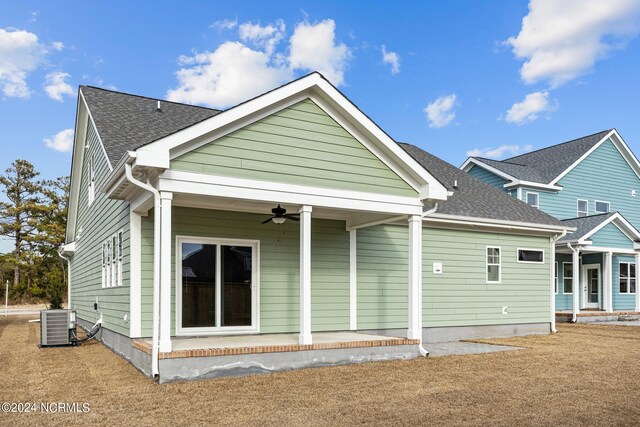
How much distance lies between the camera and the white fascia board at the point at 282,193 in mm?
7953

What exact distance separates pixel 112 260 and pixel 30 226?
3060 centimetres

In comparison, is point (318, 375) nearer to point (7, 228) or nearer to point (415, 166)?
point (415, 166)

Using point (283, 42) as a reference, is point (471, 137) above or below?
below

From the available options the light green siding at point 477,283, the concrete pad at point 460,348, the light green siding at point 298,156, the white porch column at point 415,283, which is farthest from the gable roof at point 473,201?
the light green siding at point 298,156

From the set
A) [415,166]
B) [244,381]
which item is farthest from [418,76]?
[244,381]

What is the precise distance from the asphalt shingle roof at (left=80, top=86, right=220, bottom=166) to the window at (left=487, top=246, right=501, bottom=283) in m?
7.77

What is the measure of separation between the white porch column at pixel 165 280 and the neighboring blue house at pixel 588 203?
14580mm

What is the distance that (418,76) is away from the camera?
22656mm

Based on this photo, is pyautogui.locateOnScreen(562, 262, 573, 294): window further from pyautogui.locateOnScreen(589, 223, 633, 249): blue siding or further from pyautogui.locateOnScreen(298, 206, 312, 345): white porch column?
pyautogui.locateOnScreen(298, 206, 312, 345): white porch column

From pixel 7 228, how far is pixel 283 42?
1064 inches

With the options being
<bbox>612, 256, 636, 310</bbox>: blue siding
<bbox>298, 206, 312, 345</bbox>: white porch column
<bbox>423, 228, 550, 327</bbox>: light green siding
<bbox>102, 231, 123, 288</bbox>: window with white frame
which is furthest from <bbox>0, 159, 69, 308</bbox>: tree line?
<bbox>612, 256, 636, 310</bbox>: blue siding

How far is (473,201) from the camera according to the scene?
14.3 m

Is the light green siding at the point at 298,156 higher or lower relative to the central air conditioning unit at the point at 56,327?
higher

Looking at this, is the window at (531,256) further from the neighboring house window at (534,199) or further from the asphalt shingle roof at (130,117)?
the asphalt shingle roof at (130,117)
